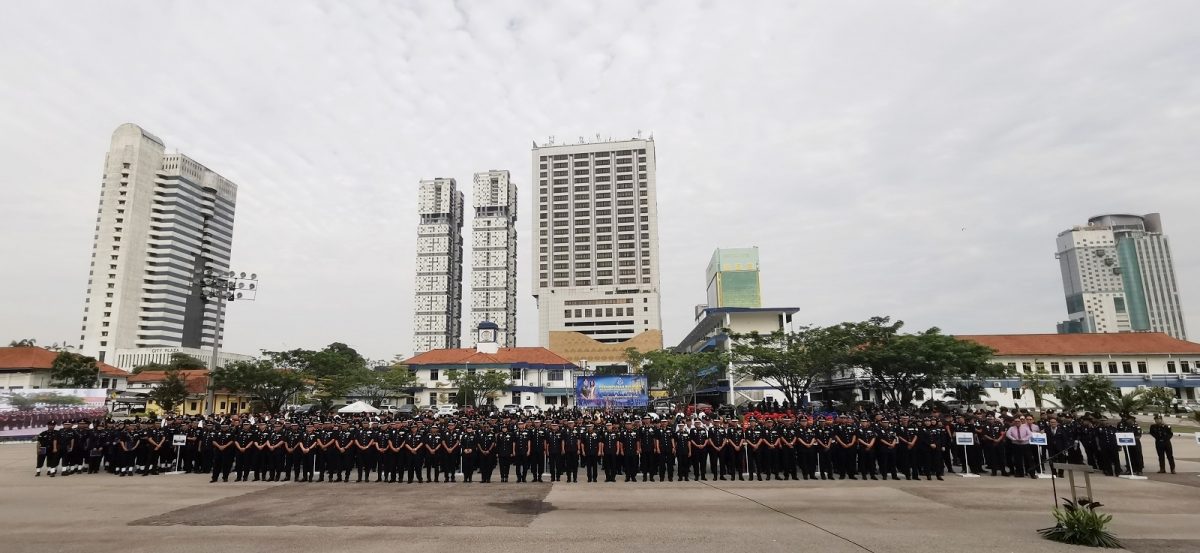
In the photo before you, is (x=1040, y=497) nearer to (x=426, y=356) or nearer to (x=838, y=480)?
(x=838, y=480)

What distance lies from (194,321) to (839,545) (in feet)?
482

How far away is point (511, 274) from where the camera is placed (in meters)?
131

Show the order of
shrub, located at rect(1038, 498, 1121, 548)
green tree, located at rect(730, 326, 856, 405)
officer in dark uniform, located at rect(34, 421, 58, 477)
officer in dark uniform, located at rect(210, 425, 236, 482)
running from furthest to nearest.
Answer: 1. green tree, located at rect(730, 326, 856, 405)
2. officer in dark uniform, located at rect(34, 421, 58, 477)
3. officer in dark uniform, located at rect(210, 425, 236, 482)
4. shrub, located at rect(1038, 498, 1121, 548)

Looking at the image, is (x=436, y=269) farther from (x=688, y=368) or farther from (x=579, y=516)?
(x=579, y=516)

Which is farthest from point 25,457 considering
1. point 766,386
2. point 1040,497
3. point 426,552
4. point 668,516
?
point 766,386

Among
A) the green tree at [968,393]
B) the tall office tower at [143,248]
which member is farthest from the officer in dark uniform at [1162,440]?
the tall office tower at [143,248]

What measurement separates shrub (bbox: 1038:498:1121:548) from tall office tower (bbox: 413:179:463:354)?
117m

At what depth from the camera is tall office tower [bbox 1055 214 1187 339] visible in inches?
7023

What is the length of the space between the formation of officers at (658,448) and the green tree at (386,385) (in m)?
36.9

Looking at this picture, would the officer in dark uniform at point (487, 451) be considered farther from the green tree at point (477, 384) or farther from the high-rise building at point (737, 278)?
the high-rise building at point (737, 278)

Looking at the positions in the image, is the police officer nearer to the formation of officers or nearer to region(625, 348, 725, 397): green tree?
the formation of officers

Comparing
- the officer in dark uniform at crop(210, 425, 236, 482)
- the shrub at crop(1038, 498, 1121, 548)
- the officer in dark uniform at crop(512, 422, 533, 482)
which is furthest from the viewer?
the officer in dark uniform at crop(210, 425, 236, 482)

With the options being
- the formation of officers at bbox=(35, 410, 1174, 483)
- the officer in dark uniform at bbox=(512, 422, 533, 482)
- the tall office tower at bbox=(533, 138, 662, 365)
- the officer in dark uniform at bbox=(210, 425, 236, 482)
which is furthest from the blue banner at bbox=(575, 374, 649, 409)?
the tall office tower at bbox=(533, 138, 662, 365)

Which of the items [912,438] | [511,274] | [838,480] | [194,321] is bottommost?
[838,480]
